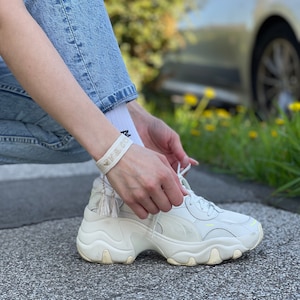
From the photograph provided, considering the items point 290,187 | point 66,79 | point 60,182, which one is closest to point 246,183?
point 290,187

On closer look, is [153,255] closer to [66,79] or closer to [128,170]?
[128,170]

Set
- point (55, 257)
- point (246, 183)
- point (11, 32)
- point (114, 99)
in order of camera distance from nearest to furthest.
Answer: point (11, 32) → point (114, 99) → point (55, 257) → point (246, 183)

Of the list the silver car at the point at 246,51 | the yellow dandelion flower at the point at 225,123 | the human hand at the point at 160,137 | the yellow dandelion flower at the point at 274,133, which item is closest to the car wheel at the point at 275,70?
the silver car at the point at 246,51

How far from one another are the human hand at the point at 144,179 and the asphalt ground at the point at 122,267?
0.67 feet

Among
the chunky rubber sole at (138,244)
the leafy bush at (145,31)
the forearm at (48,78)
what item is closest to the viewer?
the forearm at (48,78)

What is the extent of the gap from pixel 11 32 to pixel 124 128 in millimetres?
381

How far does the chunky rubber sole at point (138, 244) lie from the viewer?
1.71 m

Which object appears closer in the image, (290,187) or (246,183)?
(290,187)

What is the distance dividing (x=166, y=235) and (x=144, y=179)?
29 cm

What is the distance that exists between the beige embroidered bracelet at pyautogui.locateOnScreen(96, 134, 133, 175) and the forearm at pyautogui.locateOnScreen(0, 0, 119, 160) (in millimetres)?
11

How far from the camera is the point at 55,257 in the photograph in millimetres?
1820

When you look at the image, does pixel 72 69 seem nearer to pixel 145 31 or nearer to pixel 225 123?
pixel 225 123

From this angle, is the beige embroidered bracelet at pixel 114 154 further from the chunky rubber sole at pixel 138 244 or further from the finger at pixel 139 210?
the chunky rubber sole at pixel 138 244

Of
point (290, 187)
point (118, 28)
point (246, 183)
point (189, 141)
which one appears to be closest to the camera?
point (290, 187)
